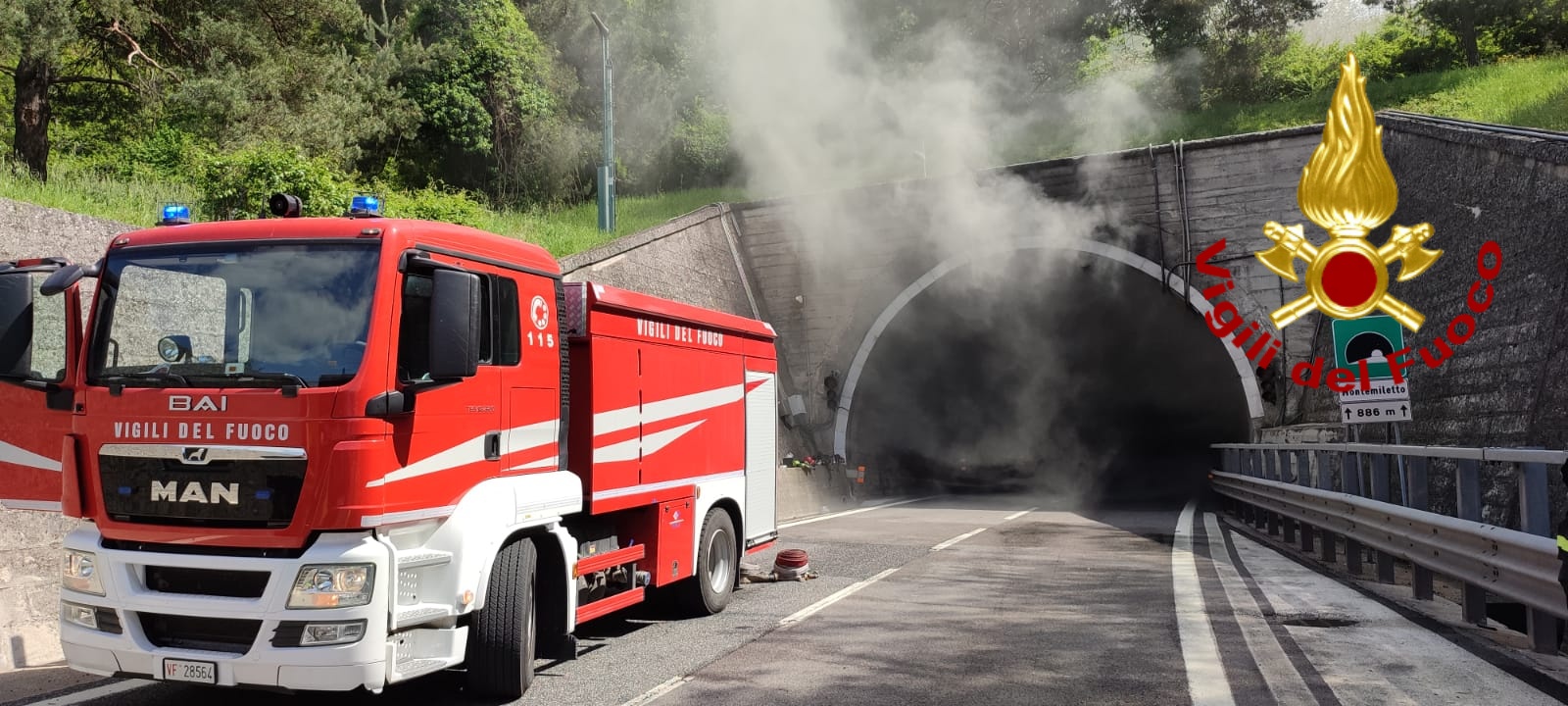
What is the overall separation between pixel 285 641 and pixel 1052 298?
86.4 ft

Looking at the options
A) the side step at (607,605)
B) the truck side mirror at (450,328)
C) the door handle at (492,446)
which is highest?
the truck side mirror at (450,328)

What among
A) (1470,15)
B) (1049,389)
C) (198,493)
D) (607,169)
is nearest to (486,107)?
(607,169)

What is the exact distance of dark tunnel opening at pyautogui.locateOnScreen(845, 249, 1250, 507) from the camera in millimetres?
28984

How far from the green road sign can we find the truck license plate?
37.8 feet

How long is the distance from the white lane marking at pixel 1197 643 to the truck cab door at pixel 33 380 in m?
6.16

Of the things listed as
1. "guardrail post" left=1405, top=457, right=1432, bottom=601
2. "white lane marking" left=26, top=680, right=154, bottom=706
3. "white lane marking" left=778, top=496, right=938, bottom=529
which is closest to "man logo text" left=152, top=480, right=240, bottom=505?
"white lane marking" left=26, top=680, right=154, bottom=706

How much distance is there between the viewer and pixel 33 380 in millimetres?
5824

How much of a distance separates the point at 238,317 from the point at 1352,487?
32.3 ft

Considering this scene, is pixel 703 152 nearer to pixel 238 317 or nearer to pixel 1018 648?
pixel 1018 648

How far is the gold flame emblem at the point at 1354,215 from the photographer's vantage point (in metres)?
17.0

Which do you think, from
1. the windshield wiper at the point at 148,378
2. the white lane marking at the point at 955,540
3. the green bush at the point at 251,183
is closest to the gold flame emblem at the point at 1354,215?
the white lane marking at the point at 955,540

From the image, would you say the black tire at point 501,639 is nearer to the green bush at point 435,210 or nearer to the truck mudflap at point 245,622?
the truck mudflap at point 245,622

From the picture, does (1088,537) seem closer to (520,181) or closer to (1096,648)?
(1096,648)

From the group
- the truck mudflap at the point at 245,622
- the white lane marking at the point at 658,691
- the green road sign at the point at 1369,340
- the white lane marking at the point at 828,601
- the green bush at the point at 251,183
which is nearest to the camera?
the truck mudflap at the point at 245,622
